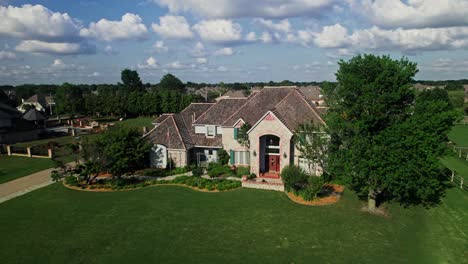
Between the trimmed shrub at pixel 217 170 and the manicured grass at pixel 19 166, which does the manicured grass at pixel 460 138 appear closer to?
the trimmed shrub at pixel 217 170

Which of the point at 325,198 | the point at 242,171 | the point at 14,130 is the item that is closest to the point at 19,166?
the point at 14,130

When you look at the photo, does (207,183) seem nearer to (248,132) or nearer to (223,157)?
(223,157)

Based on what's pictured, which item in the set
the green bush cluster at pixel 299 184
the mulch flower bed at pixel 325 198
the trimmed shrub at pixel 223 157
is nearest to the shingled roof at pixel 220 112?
the trimmed shrub at pixel 223 157

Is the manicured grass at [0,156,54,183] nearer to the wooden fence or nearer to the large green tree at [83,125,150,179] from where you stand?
the wooden fence

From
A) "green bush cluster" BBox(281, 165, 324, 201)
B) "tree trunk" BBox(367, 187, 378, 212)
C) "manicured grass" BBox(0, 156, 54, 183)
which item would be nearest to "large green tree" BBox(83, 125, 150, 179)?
"manicured grass" BBox(0, 156, 54, 183)

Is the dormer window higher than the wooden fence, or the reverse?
the dormer window

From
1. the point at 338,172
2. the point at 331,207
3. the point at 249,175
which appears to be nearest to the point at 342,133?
the point at 338,172
